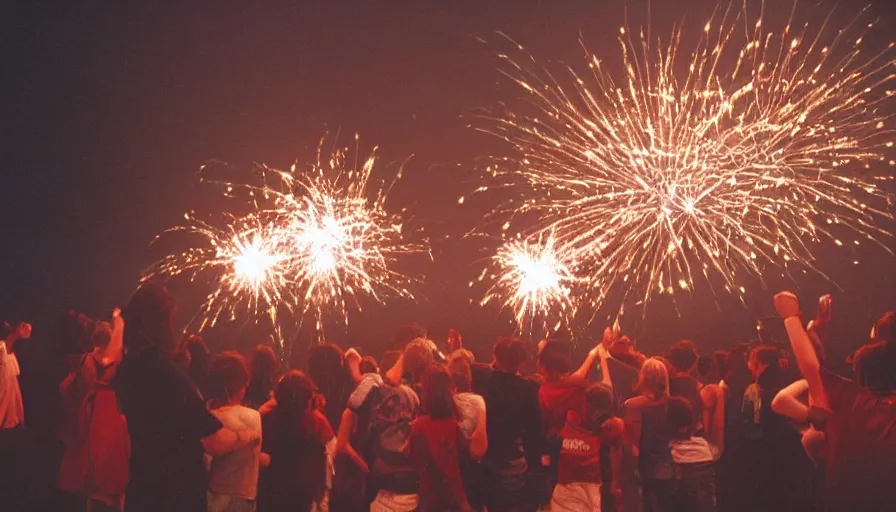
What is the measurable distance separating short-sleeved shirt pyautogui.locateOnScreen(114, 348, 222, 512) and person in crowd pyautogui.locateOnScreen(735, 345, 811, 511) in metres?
3.06

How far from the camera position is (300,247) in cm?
859

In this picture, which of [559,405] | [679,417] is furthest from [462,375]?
[679,417]

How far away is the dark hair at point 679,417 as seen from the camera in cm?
466

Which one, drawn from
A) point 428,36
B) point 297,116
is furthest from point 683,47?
point 297,116

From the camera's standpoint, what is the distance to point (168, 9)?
28.3 feet

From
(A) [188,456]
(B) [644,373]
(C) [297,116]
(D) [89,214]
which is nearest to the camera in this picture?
(A) [188,456]

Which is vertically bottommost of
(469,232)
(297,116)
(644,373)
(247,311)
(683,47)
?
(644,373)

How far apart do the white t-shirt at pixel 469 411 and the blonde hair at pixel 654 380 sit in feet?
3.22

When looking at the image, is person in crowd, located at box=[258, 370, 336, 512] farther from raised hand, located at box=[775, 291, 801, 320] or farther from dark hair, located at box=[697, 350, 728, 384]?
dark hair, located at box=[697, 350, 728, 384]

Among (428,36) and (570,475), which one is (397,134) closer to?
(428,36)

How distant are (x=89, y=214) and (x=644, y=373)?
5978 mm

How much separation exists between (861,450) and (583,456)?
178cm

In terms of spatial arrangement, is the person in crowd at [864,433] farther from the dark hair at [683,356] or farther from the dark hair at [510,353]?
the dark hair at [683,356]

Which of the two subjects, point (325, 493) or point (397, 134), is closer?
point (325, 493)
